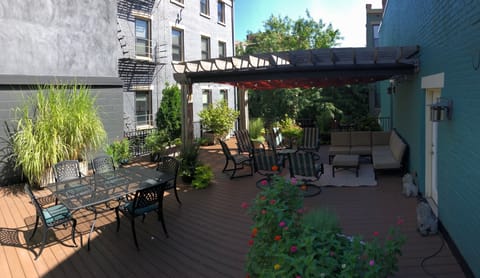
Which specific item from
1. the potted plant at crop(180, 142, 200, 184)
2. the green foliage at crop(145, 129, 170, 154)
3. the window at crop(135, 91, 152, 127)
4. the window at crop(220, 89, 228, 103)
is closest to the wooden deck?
the potted plant at crop(180, 142, 200, 184)

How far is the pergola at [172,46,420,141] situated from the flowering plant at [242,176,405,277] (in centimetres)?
462

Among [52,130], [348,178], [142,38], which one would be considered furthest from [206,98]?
[348,178]

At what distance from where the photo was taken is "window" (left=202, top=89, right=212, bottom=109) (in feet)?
52.3

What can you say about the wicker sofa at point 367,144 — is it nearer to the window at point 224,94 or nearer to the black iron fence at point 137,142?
the black iron fence at point 137,142

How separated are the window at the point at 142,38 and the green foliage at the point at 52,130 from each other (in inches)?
185

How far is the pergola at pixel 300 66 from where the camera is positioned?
6.57 meters

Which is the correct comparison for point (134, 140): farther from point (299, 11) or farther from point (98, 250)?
point (299, 11)

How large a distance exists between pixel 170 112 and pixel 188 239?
29.1 ft

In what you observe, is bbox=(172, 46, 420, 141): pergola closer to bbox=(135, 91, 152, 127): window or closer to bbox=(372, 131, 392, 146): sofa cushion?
bbox=(372, 131, 392, 146): sofa cushion

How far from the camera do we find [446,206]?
14.0ft

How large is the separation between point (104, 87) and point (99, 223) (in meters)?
5.50

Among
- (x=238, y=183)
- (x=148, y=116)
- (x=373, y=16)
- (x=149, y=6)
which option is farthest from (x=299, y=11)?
(x=238, y=183)

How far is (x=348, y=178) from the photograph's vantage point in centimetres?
772

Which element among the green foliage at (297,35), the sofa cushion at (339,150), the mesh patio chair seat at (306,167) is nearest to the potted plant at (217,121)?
the sofa cushion at (339,150)
